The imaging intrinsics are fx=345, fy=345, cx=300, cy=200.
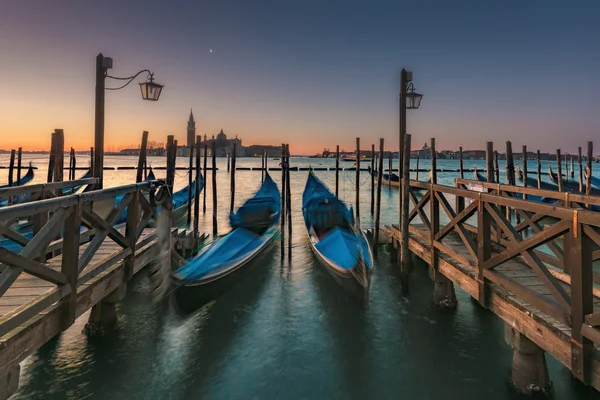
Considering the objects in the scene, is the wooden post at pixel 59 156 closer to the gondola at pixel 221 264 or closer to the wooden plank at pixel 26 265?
the gondola at pixel 221 264

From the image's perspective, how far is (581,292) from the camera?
2689mm

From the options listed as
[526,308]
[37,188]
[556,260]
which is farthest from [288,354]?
[37,188]

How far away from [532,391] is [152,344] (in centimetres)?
493

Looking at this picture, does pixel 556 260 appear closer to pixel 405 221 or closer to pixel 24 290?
pixel 405 221

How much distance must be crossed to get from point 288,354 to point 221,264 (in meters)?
2.22

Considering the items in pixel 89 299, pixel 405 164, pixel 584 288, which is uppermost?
pixel 405 164

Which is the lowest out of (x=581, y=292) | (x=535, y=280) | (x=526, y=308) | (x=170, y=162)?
(x=526, y=308)

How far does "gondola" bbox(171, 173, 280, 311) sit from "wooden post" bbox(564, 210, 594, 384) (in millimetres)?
4998

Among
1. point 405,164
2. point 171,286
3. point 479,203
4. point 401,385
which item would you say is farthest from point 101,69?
point 401,385

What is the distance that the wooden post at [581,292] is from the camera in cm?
264

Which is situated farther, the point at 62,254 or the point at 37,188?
the point at 37,188

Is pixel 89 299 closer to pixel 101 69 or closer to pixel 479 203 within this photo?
pixel 101 69

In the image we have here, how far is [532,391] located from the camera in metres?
3.83

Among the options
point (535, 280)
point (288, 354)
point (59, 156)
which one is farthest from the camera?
point (59, 156)
